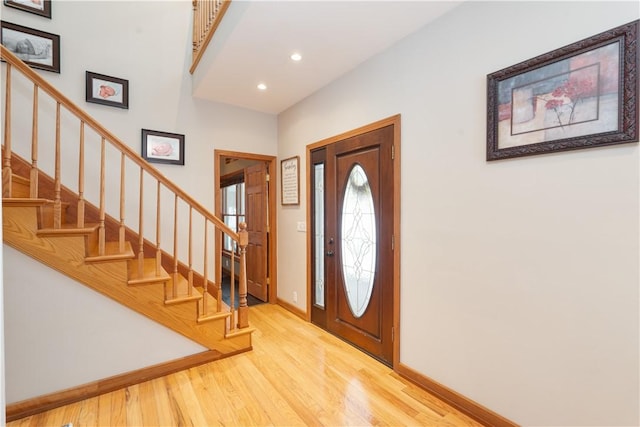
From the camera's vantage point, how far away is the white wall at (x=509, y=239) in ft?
4.49

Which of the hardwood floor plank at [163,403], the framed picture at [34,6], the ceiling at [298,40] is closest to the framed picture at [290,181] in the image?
the ceiling at [298,40]

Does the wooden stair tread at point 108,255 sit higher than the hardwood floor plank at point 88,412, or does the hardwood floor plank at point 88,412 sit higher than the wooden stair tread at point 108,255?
the wooden stair tread at point 108,255

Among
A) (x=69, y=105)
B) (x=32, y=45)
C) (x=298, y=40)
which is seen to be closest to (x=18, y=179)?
(x=69, y=105)

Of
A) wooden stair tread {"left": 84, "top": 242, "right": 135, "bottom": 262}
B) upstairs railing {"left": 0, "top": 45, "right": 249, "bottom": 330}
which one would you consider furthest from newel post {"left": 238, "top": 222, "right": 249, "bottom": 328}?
wooden stair tread {"left": 84, "top": 242, "right": 135, "bottom": 262}

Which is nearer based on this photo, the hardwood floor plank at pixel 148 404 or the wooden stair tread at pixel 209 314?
the hardwood floor plank at pixel 148 404

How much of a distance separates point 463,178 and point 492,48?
2.51 ft

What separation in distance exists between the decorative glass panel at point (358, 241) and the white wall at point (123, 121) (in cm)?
142

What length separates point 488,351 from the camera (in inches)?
70.6

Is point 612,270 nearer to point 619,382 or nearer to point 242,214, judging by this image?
point 619,382

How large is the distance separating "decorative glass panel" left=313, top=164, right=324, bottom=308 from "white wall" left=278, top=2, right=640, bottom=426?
0.99 m

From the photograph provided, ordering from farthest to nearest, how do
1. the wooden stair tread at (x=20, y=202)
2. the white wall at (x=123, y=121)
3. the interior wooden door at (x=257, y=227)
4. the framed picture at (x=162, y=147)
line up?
the interior wooden door at (x=257, y=227) < the framed picture at (x=162, y=147) < the white wall at (x=123, y=121) < the wooden stair tread at (x=20, y=202)

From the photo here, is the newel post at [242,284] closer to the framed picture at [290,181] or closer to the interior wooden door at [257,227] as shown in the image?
the framed picture at [290,181]

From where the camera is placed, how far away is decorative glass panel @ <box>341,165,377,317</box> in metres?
2.59

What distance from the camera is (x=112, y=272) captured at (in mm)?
2062
